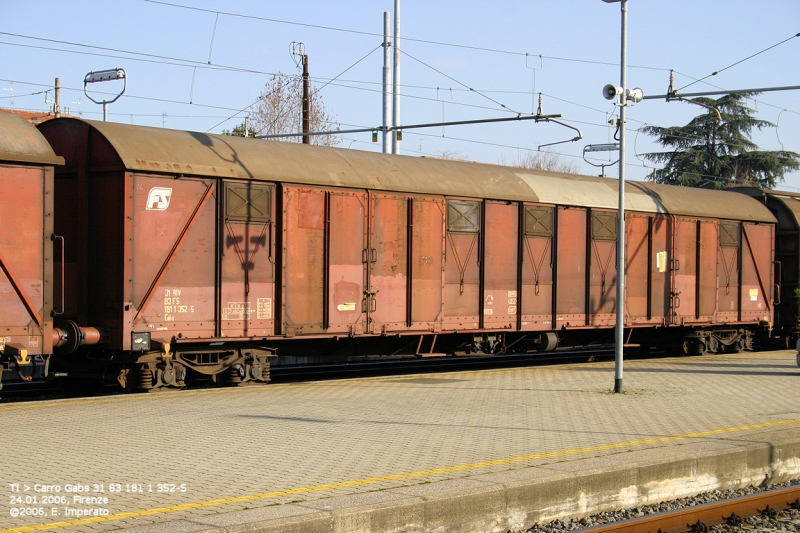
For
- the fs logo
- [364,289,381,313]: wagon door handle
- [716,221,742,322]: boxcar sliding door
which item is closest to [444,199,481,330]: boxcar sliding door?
[364,289,381,313]: wagon door handle

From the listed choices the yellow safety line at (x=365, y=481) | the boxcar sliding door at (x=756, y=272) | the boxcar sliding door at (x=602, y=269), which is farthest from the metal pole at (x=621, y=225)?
the boxcar sliding door at (x=756, y=272)

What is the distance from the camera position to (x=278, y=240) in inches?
519

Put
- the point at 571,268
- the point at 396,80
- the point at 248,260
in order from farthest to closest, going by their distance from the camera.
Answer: the point at 396,80 → the point at 571,268 → the point at 248,260

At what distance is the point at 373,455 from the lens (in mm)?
7957

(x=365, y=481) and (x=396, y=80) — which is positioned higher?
(x=396, y=80)

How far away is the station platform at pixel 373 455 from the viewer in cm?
610

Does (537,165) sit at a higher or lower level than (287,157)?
higher

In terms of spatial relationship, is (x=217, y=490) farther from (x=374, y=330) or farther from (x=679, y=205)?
(x=679, y=205)

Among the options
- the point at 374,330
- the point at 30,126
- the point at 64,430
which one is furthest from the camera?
the point at 374,330

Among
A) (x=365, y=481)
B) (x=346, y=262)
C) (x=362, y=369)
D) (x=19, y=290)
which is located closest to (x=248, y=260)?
(x=346, y=262)

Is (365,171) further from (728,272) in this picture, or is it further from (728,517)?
(728,272)

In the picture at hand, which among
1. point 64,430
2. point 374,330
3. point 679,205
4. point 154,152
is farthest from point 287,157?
point 679,205

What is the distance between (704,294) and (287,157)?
1175 centimetres

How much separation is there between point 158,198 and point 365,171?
12.6ft
